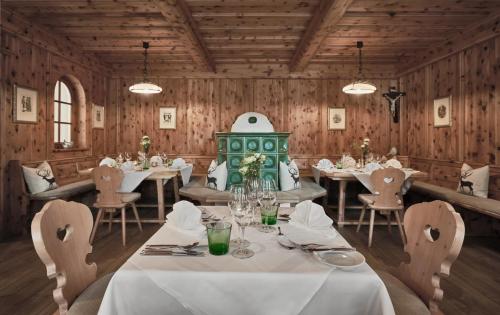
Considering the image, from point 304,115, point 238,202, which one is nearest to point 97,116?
point 304,115

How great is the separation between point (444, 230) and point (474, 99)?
4326mm

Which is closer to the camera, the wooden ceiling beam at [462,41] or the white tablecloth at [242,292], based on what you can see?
the white tablecloth at [242,292]

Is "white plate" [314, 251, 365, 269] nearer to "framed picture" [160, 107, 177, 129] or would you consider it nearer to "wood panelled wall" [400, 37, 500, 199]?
"wood panelled wall" [400, 37, 500, 199]

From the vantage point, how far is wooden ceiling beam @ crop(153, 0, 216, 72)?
356 centimetres

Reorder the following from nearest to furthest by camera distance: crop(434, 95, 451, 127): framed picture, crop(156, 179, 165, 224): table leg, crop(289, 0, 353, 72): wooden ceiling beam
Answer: crop(289, 0, 353, 72): wooden ceiling beam
crop(156, 179, 165, 224): table leg
crop(434, 95, 451, 127): framed picture

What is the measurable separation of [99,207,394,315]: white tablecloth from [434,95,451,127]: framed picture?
16.9ft

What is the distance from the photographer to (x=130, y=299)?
42.9 inches

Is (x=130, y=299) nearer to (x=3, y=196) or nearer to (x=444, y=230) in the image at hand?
(x=444, y=230)

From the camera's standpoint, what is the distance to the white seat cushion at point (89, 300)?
1.31 meters

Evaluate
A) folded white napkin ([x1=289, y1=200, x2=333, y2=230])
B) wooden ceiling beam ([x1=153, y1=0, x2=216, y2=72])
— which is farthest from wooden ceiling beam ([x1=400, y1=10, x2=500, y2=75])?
folded white napkin ([x1=289, y1=200, x2=333, y2=230])

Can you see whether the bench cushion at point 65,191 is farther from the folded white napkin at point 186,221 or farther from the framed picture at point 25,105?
the folded white napkin at point 186,221

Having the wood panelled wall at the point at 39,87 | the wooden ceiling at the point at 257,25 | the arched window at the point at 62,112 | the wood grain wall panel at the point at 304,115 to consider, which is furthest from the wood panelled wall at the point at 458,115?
the arched window at the point at 62,112

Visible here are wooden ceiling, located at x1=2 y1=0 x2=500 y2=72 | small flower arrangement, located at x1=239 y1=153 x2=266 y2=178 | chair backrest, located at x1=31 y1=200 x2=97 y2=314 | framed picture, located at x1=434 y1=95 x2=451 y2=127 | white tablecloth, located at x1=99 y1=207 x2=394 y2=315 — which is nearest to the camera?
white tablecloth, located at x1=99 y1=207 x2=394 y2=315

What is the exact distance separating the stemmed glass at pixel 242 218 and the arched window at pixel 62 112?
5.17 m
